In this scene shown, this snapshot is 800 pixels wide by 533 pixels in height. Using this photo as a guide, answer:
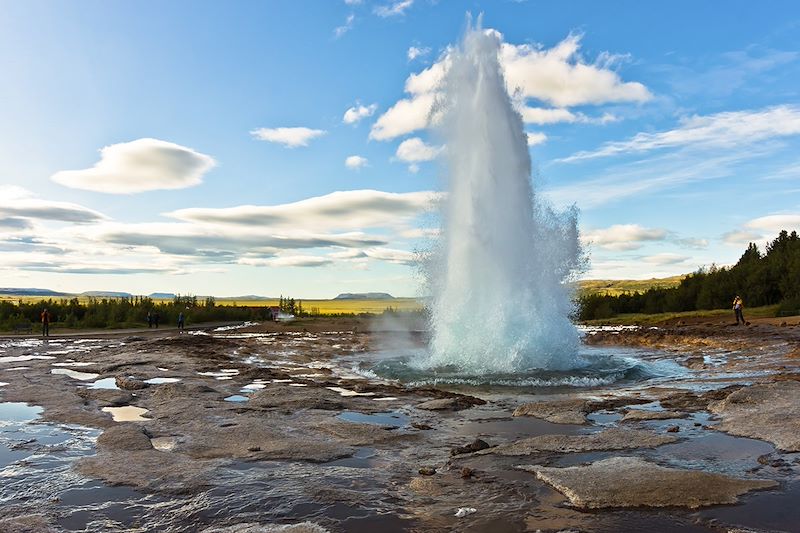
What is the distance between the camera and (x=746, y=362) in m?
20.2

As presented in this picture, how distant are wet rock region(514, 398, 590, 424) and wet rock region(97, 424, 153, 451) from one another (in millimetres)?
6808

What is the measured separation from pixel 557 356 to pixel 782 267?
47.9 meters

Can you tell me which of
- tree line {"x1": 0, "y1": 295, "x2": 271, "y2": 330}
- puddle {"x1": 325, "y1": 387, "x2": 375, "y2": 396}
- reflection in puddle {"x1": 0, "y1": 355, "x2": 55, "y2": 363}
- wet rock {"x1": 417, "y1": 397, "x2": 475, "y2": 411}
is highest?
tree line {"x1": 0, "y1": 295, "x2": 271, "y2": 330}

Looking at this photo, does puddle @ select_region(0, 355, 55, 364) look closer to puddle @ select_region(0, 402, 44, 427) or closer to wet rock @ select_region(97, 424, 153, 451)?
puddle @ select_region(0, 402, 44, 427)

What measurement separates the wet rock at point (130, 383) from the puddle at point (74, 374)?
129 centimetres

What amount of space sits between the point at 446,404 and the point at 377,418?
1.85 m

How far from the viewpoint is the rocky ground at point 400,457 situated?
6188mm

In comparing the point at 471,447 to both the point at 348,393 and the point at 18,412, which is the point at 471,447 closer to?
the point at 348,393

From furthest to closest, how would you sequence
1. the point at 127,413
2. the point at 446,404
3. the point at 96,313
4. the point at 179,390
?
the point at 96,313, the point at 179,390, the point at 446,404, the point at 127,413

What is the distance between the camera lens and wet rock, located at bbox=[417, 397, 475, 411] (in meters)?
12.6

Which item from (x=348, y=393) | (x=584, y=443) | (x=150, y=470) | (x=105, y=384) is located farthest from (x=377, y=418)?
(x=105, y=384)

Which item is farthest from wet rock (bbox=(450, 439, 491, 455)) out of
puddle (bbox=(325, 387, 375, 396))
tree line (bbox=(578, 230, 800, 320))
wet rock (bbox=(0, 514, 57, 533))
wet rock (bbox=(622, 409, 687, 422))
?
tree line (bbox=(578, 230, 800, 320))

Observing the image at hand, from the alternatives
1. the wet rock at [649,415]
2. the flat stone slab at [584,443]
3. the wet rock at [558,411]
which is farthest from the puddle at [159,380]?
the wet rock at [649,415]

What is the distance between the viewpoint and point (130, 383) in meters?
15.8
